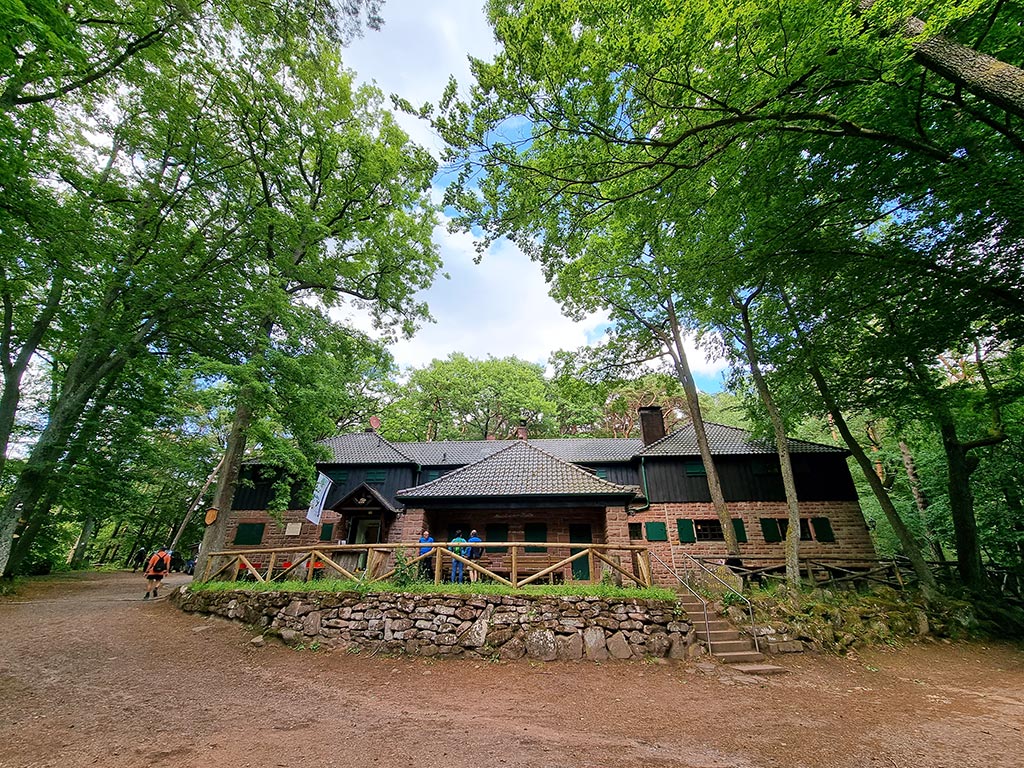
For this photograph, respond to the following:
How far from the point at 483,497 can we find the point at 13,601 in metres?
12.0

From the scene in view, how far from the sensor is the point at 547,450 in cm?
1928

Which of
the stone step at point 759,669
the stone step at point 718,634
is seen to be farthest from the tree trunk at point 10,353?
the stone step at point 759,669

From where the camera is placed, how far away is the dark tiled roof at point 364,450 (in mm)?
17438

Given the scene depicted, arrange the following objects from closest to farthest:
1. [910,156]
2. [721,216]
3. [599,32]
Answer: [599,32]
[910,156]
[721,216]

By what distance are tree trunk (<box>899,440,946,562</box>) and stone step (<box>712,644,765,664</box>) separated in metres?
14.8

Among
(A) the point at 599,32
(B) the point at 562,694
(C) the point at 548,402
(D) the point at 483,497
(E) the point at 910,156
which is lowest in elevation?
(B) the point at 562,694

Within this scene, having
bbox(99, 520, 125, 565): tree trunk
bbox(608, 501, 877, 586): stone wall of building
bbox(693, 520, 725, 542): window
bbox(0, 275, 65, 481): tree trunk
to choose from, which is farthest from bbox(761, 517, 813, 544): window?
bbox(99, 520, 125, 565): tree trunk

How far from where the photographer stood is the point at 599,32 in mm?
4633

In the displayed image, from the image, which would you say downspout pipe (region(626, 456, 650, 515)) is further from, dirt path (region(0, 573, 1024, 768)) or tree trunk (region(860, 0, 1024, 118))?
tree trunk (region(860, 0, 1024, 118))

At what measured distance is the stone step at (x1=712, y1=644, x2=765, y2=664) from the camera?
7285 millimetres

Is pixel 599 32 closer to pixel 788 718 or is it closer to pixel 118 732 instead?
pixel 788 718

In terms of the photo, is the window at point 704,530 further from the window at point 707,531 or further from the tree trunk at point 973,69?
the tree trunk at point 973,69

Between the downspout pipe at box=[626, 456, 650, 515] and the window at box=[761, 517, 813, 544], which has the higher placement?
the downspout pipe at box=[626, 456, 650, 515]

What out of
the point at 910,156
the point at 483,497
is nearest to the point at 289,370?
the point at 483,497
